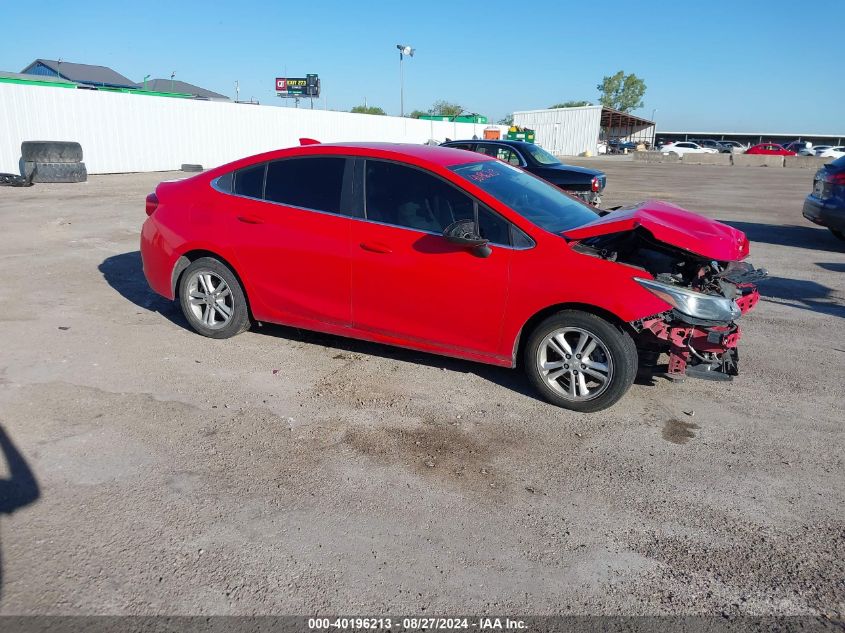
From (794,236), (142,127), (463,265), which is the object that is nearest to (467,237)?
(463,265)

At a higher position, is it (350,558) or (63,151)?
(63,151)

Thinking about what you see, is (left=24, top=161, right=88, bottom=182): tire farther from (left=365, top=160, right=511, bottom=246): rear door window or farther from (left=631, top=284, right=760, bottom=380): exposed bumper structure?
(left=631, top=284, right=760, bottom=380): exposed bumper structure

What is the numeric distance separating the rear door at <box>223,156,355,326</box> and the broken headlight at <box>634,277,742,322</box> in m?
2.23

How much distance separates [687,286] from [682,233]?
367 millimetres

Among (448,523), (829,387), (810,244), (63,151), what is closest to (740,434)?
(829,387)

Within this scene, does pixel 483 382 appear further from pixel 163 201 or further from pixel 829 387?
pixel 163 201

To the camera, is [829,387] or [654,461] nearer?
[654,461]

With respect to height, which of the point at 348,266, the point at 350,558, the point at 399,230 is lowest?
the point at 350,558

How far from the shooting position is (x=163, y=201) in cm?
587

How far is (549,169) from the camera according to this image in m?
13.3

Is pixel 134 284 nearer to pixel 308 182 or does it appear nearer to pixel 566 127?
pixel 308 182

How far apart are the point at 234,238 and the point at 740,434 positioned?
13.4 ft

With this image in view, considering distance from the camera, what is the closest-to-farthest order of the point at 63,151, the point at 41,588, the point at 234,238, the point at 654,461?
the point at 41,588 < the point at 654,461 < the point at 234,238 < the point at 63,151

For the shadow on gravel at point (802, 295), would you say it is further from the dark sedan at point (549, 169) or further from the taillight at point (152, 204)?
the taillight at point (152, 204)
